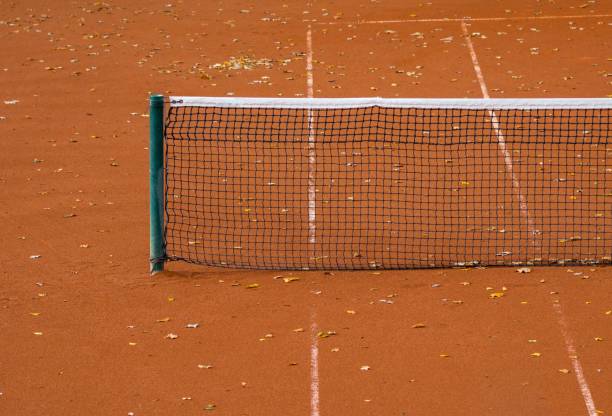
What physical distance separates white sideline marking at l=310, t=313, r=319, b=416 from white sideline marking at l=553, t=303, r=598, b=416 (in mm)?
2054

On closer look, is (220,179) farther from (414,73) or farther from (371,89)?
(414,73)

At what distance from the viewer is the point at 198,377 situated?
855 centimetres

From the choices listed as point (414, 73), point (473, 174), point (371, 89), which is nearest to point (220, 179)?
point (473, 174)

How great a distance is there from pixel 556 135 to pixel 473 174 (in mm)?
1666

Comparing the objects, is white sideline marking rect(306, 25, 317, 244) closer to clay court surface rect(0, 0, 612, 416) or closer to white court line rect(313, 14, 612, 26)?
clay court surface rect(0, 0, 612, 416)

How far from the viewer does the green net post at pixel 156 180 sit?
10.3 m

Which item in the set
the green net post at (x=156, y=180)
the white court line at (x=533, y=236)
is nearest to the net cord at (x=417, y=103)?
the green net post at (x=156, y=180)

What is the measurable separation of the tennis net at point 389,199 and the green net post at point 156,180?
176 mm

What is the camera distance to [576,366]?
8.55m

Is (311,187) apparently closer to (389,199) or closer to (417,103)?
(389,199)

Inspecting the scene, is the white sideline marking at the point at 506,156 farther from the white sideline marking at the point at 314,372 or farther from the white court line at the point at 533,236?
the white sideline marking at the point at 314,372

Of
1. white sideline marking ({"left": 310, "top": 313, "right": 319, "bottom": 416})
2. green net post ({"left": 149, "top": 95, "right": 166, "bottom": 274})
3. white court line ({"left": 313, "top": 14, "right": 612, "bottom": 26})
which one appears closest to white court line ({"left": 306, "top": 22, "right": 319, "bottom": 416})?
white sideline marking ({"left": 310, "top": 313, "right": 319, "bottom": 416})

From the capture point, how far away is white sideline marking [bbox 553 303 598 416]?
314 inches

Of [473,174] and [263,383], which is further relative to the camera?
[473,174]
